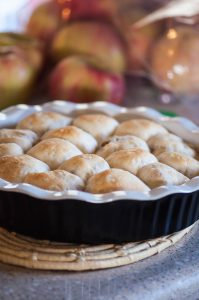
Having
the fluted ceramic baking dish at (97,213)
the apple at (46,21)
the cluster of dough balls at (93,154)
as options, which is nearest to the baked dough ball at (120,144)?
the cluster of dough balls at (93,154)

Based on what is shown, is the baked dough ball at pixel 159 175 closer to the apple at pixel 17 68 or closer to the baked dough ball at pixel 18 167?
the baked dough ball at pixel 18 167

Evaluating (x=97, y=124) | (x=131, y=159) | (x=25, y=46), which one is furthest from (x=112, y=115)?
(x=25, y=46)

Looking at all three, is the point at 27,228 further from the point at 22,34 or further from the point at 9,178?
the point at 22,34

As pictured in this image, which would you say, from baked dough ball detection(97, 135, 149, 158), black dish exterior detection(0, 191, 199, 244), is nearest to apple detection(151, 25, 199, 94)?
baked dough ball detection(97, 135, 149, 158)

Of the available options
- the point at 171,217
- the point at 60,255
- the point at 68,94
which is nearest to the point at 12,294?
the point at 60,255

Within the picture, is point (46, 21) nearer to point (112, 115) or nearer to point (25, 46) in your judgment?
point (25, 46)

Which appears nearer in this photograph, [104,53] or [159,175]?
[159,175]
